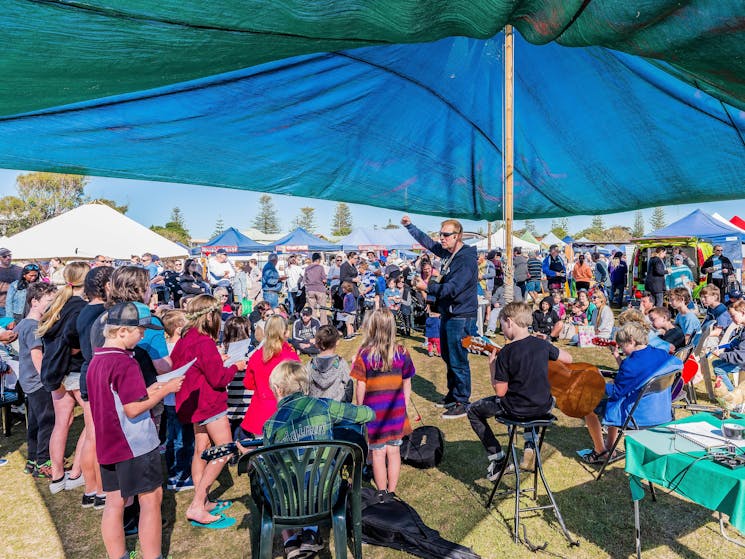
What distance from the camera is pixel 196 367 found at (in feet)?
10.6

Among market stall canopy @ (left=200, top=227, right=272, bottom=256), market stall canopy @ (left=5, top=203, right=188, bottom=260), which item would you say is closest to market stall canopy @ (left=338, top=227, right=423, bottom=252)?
market stall canopy @ (left=200, top=227, right=272, bottom=256)

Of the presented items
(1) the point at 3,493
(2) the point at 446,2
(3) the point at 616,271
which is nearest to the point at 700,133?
(2) the point at 446,2

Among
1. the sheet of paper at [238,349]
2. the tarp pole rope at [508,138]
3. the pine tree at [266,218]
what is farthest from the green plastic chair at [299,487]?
the pine tree at [266,218]

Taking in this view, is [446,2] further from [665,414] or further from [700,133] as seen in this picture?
[665,414]

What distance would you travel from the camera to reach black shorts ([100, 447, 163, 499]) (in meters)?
2.43

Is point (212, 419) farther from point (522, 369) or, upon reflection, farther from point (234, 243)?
point (234, 243)

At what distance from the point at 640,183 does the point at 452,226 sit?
1.96 metres

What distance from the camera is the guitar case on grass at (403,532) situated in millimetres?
2832

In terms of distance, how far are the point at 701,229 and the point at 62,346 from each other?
77.9ft

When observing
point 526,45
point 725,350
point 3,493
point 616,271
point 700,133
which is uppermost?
point 526,45

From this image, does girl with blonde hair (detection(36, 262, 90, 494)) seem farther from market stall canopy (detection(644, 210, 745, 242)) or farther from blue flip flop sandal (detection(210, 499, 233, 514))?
market stall canopy (detection(644, 210, 745, 242))

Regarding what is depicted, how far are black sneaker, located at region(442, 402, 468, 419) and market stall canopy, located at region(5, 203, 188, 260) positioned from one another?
12378mm

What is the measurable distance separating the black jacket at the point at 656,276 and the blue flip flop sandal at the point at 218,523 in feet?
41.1

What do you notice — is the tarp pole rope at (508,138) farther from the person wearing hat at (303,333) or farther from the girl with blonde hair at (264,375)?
the person wearing hat at (303,333)
